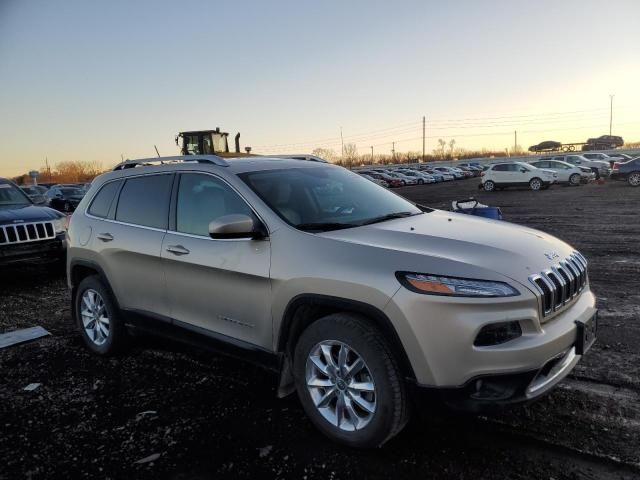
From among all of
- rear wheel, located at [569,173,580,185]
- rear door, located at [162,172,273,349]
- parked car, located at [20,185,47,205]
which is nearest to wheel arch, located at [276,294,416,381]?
rear door, located at [162,172,273,349]

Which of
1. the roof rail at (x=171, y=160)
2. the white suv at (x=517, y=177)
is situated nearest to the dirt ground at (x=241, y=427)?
the roof rail at (x=171, y=160)

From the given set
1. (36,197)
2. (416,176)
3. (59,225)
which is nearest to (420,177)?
(416,176)

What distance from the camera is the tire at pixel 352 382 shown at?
276 centimetres

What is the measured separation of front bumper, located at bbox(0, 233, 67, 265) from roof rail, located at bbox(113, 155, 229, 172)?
148 inches

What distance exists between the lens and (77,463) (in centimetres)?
300

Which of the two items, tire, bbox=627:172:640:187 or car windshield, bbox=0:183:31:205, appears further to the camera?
tire, bbox=627:172:640:187

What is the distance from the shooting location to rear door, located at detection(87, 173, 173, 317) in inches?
160

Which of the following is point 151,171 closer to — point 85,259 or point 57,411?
point 85,259

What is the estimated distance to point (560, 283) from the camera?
2875 mm

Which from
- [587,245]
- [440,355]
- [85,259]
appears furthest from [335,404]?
[587,245]

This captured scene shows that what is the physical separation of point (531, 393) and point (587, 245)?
26.6 feet

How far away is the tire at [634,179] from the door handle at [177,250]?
28438mm

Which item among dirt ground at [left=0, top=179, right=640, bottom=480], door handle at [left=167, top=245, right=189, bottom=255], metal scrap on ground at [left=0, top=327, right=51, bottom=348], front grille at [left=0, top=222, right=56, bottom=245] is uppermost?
door handle at [left=167, top=245, right=189, bottom=255]

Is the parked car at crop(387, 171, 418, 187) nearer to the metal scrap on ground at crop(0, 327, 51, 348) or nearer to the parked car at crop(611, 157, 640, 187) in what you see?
the parked car at crop(611, 157, 640, 187)
